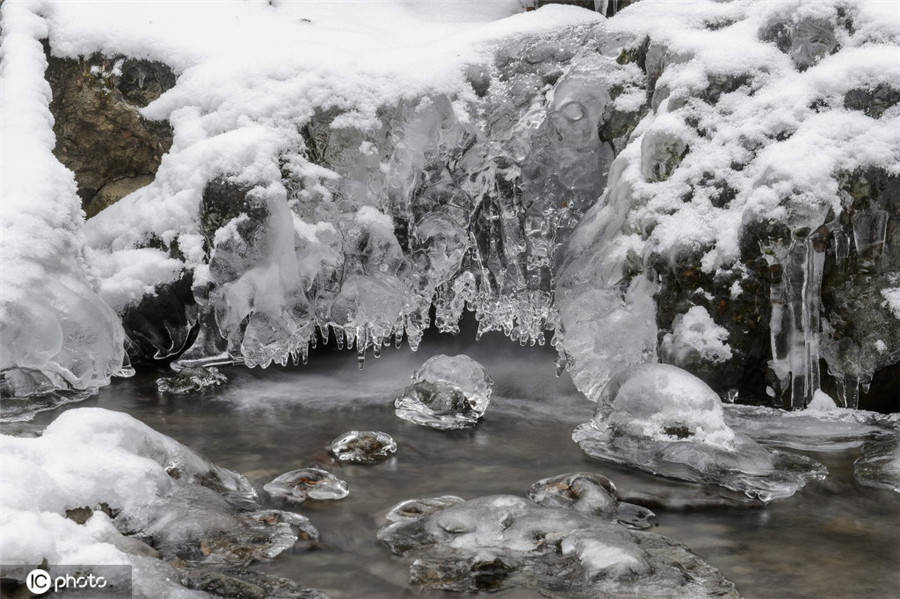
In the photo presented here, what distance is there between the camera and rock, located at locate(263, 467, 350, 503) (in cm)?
337

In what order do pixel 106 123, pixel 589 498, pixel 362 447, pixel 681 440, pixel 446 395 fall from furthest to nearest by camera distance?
pixel 106 123
pixel 446 395
pixel 362 447
pixel 681 440
pixel 589 498

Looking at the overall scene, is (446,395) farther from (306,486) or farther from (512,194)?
(512,194)

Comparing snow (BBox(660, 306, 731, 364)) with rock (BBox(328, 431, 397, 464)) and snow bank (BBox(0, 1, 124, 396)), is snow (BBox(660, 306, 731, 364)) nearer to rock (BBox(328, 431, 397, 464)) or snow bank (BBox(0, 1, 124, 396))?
rock (BBox(328, 431, 397, 464))

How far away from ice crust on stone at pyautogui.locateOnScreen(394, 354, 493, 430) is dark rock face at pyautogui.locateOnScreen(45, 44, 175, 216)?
2347 mm

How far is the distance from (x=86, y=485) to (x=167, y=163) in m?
3.02

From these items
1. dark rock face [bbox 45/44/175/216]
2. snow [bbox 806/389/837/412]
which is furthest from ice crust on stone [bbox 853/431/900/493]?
dark rock face [bbox 45/44/175/216]

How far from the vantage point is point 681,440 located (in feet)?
12.5

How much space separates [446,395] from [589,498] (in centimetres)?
138

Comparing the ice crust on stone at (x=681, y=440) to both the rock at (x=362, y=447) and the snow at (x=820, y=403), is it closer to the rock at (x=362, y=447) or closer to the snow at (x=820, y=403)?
the snow at (x=820, y=403)

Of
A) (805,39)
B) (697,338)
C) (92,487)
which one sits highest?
(805,39)

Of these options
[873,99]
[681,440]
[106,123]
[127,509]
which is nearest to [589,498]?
[681,440]

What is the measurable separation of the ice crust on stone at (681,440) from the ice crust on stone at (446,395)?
0.54 metres

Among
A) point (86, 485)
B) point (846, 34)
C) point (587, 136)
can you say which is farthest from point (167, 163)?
point (846, 34)

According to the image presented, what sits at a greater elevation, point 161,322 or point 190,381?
point 161,322
